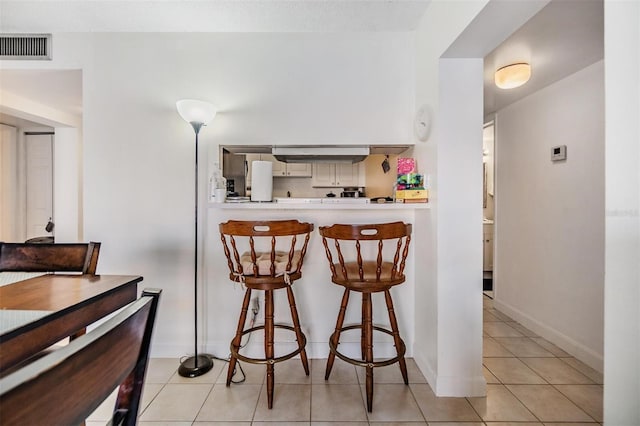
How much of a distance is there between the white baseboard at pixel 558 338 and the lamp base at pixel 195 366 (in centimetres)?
255

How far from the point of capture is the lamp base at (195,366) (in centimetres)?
177

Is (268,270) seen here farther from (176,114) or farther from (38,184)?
(38,184)

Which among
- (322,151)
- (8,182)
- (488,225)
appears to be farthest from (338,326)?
(8,182)

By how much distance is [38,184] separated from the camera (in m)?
3.72

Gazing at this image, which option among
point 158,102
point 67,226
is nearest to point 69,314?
point 158,102

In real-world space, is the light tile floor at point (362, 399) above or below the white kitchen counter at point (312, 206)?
below

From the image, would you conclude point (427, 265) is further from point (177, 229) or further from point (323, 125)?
point (177, 229)

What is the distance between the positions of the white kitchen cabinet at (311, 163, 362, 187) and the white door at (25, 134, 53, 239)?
11.7ft

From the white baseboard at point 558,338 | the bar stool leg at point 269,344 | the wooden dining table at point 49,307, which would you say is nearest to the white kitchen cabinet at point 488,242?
the white baseboard at point 558,338

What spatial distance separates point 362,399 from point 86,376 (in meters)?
1.51

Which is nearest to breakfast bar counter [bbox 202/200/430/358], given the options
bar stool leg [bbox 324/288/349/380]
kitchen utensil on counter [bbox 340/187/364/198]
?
bar stool leg [bbox 324/288/349/380]

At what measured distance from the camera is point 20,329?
A: 69 centimetres

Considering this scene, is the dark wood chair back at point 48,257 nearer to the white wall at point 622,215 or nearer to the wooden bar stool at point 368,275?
the wooden bar stool at point 368,275

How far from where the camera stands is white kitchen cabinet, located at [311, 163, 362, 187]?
4.20 meters
